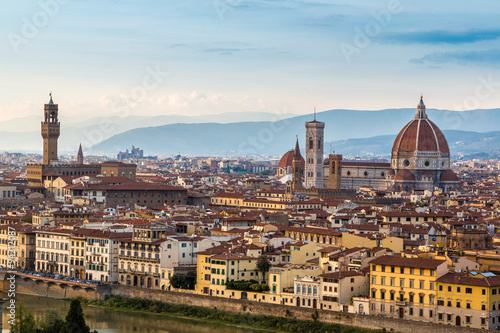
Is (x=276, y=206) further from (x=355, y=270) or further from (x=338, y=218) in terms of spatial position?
(x=355, y=270)

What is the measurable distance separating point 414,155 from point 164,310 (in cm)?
7421

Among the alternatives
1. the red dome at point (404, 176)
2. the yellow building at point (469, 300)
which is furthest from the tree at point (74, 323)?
the red dome at point (404, 176)

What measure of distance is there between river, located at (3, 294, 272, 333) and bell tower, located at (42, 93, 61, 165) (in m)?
56.4

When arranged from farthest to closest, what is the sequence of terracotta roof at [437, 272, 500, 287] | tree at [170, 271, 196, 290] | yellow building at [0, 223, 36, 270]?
yellow building at [0, 223, 36, 270] → tree at [170, 271, 196, 290] → terracotta roof at [437, 272, 500, 287]

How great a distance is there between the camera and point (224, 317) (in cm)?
3997

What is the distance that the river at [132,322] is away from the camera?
39219 mm

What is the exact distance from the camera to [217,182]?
12900cm

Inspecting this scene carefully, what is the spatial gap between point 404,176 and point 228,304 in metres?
72.1

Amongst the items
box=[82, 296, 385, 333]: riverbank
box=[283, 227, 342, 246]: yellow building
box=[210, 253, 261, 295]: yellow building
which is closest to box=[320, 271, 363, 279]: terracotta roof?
box=[82, 296, 385, 333]: riverbank

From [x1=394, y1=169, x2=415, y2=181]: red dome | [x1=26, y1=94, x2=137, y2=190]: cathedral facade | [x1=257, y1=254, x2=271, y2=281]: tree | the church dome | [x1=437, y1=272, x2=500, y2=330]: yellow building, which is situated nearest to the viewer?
[x1=437, y1=272, x2=500, y2=330]: yellow building

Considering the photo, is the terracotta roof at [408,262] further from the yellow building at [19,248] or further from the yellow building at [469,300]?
the yellow building at [19,248]

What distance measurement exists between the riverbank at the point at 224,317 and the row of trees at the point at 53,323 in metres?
6.94

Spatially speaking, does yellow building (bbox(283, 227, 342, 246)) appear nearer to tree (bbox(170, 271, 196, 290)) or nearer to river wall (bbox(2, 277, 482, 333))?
tree (bbox(170, 271, 196, 290))

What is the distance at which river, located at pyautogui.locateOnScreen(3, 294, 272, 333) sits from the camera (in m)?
39.2
